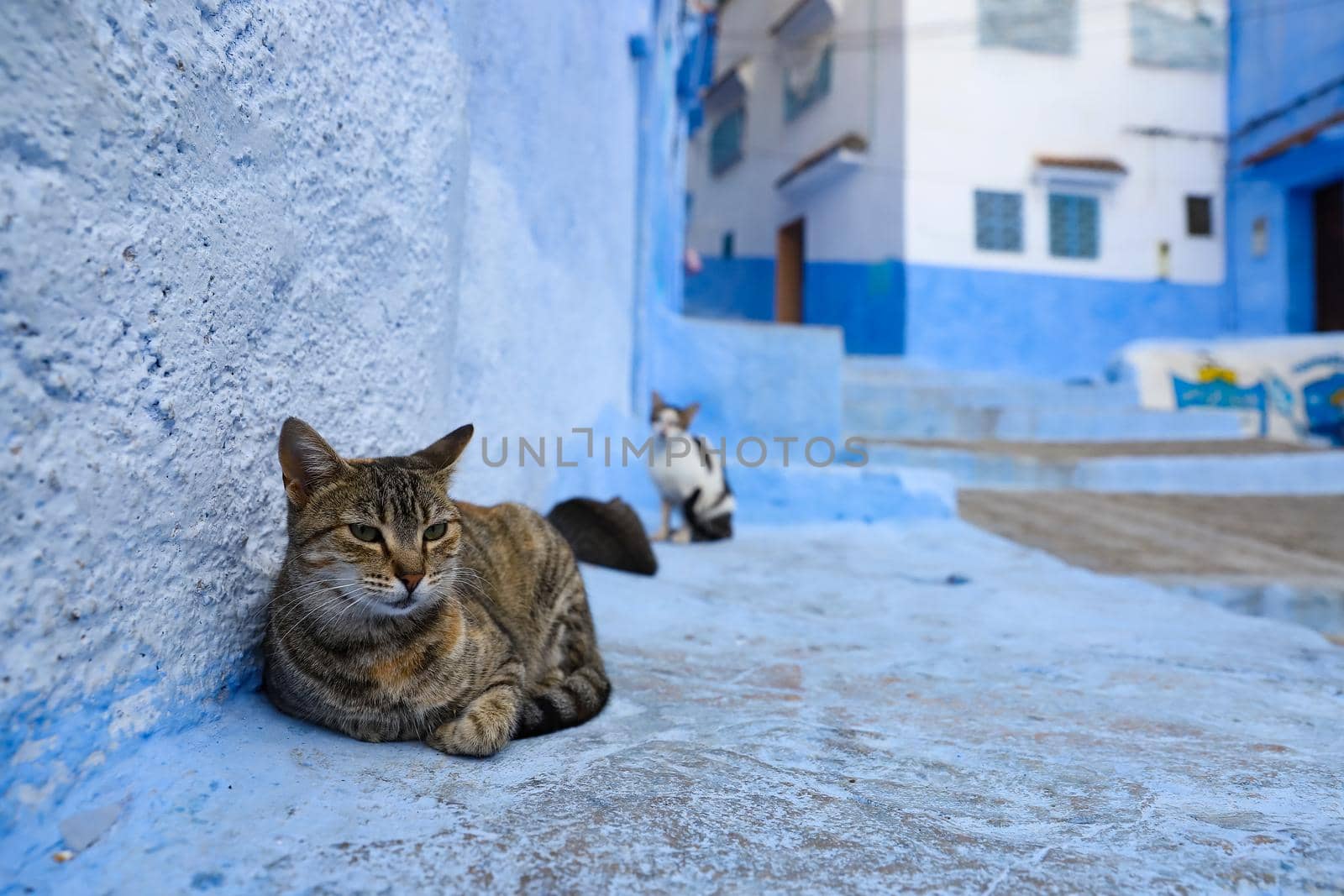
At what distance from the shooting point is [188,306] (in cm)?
148

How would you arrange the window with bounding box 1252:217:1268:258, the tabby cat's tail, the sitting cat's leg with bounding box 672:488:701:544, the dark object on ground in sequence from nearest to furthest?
the tabby cat's tail
the dark object on ground
the sitting cat's leg with bounding box 672:488:701:544
the window with bounding box 1252:217:1268:258

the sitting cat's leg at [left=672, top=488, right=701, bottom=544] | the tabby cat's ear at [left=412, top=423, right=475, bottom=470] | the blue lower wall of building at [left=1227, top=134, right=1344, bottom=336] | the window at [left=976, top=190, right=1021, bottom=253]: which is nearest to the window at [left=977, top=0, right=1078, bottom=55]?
the window at [left=976, top=190, right=1021, bottom=253]

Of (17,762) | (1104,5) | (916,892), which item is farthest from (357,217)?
(1104,5)

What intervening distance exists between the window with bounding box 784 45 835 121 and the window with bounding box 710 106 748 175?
1932mm

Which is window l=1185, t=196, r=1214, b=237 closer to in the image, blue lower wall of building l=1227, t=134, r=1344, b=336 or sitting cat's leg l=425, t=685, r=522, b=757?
blue lower wall of building l=1227, t=134, r=1344, b=336

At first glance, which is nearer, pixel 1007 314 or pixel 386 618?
pixel 386 618

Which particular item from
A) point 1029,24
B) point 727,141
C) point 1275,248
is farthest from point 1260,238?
point 727,141

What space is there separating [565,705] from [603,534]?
6.28 ft

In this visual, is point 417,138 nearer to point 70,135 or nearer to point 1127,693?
point 70,135

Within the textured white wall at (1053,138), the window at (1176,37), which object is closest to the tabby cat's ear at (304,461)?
the textured white wall at (1053,138)

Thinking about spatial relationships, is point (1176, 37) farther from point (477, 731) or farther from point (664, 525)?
point (477, 731)

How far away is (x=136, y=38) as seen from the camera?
1.31 meters

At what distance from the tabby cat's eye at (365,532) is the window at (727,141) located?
17655 millimetres

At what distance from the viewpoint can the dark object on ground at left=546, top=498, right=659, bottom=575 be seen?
3.79m
